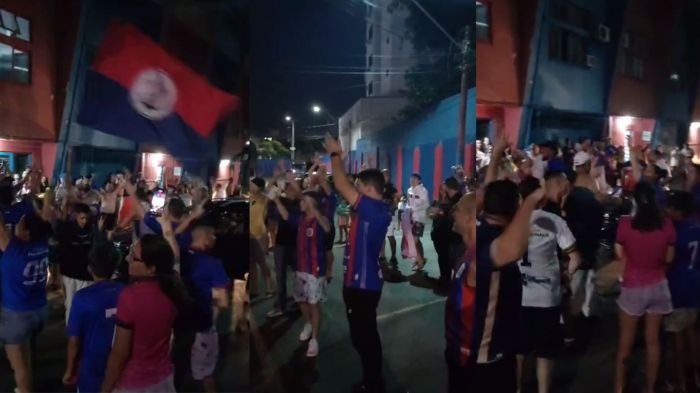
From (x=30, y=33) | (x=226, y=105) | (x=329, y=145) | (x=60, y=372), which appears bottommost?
(x=60, y=372)

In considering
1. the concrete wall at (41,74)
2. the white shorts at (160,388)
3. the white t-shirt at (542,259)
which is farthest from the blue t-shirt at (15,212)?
the white t-shirt at (542,259)

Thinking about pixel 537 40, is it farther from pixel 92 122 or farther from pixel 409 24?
pixel 92 122

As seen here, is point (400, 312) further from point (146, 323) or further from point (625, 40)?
point (625, 40)

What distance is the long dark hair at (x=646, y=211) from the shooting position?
301 centimetres

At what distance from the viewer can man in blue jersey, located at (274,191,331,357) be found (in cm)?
250

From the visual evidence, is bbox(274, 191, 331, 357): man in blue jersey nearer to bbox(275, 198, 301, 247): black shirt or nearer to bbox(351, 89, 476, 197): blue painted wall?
bbox(275, 198, 301, 247): black shirt

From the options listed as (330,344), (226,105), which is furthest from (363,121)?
(330,344)

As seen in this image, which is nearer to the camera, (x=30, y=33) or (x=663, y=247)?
(x=30, y=33)

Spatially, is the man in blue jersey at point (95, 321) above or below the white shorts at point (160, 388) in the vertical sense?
above

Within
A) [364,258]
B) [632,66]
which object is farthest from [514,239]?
[632,66]

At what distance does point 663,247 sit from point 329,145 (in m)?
1.92

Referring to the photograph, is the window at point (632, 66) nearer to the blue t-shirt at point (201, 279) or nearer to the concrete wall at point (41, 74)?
the blue t-shirt at point (201, 279)

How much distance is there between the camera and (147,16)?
2574 mm

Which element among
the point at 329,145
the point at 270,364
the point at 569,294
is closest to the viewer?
the point at 329,145
